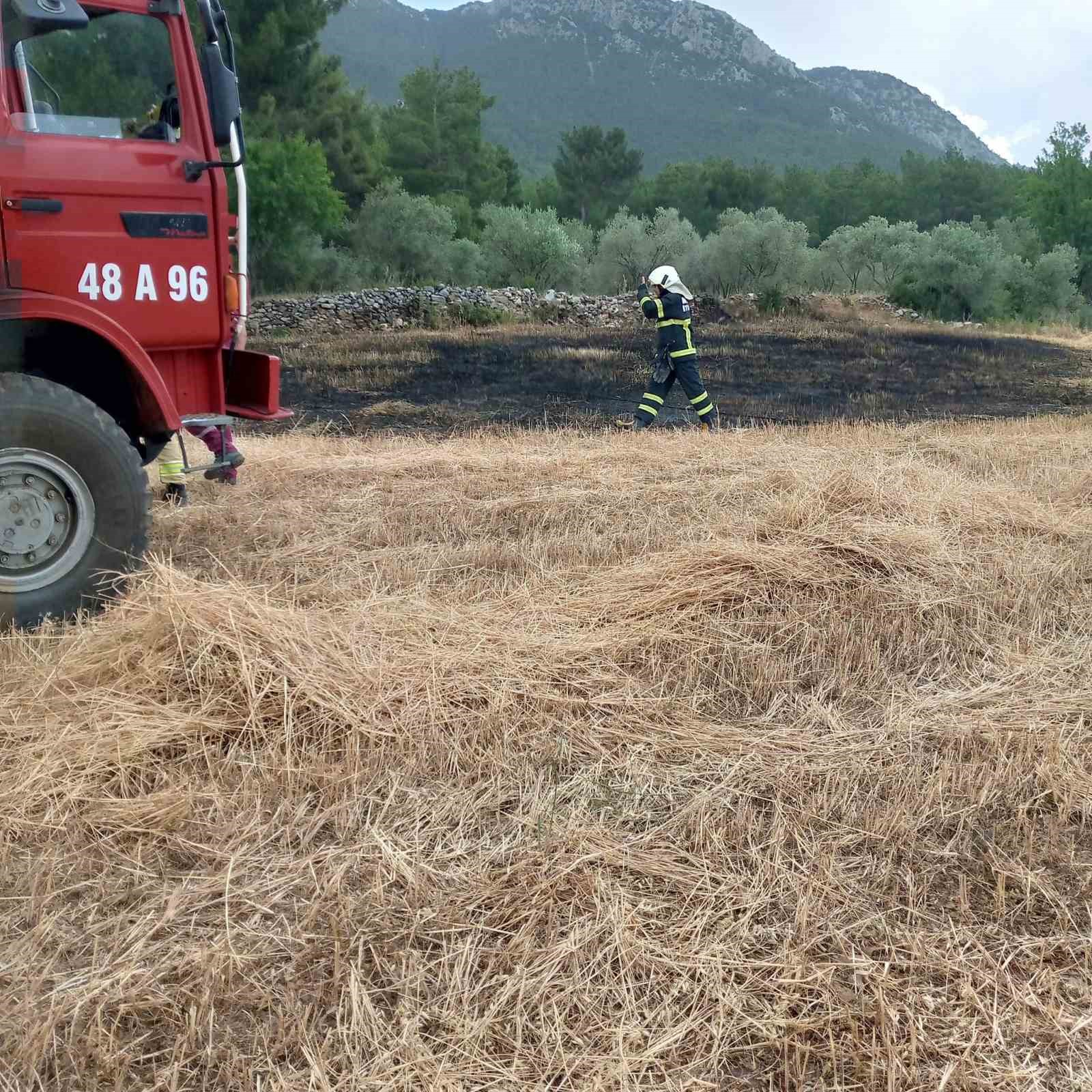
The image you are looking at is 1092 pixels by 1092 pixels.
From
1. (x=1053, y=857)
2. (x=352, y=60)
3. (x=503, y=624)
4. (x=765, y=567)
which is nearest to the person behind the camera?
(x=1053, y=857)

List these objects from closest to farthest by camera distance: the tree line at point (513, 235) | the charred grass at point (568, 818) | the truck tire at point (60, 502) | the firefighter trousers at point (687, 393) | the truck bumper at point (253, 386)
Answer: the charred grass at point (568, 818) → the truck tire at point (60, 502) → the truck bumper at point (253, 386) → the firefighter trousers at point (687, 393) → the tree line at point (513, 235)

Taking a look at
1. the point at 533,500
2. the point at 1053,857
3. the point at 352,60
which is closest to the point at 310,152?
the point at 533,500

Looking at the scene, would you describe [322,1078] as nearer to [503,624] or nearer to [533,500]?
[503,624]

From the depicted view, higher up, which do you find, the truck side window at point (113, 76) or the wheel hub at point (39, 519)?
the truck side window at point (113, 76)

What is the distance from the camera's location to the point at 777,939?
2418 millimetres

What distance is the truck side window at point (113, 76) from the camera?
4.43m

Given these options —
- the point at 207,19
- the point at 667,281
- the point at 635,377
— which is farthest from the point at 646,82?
the point at 207,19

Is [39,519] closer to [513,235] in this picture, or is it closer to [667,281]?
[667,281]

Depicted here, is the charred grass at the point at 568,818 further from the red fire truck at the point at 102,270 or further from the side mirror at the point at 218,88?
the side mirror at the point at 218,88

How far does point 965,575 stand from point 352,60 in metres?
161

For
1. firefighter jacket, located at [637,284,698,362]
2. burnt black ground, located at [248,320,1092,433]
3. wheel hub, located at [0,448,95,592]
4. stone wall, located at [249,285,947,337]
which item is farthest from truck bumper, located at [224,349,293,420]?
stone wall, located at [249,285,947,337]

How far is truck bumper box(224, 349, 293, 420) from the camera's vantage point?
198 inches

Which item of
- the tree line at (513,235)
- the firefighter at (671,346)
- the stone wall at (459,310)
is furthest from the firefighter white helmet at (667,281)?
the tree line at (513,235)

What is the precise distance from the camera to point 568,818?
2.90 metres
